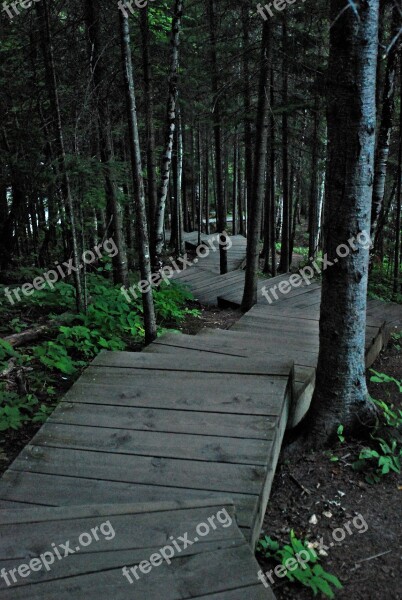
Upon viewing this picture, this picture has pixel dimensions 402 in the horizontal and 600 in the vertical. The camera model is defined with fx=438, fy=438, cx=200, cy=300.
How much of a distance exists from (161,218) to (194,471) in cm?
740

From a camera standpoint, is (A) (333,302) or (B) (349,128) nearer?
(B) (349,128)

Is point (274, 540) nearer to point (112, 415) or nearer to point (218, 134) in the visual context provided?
point (112, 415)

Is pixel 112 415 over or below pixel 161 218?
below

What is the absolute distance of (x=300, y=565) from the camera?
2.51 m

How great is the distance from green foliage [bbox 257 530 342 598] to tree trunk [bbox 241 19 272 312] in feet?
20.1

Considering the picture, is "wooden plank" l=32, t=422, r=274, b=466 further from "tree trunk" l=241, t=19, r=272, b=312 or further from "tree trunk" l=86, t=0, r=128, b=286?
"tree trunk" l=241, t=19, r=272, b=312

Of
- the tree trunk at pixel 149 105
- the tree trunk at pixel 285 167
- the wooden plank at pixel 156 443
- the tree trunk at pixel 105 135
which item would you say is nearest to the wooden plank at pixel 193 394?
the wooden plank at pixel 156 443

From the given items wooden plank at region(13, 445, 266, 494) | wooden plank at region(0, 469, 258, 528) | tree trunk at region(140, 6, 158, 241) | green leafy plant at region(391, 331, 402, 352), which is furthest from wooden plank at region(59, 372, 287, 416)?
tree trunk at region(140, 6, 158, 241)

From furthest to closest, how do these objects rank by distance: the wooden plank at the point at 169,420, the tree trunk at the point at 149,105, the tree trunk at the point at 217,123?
1. the tree trunk at the point at 217,123
2. the tree trunk at the point at 149,105
3. the wooden plank at the point at 169,420

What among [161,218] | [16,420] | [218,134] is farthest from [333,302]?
[218,134]

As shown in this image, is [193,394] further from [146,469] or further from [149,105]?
[149,105]

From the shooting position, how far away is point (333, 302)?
345cm

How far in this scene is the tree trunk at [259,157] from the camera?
735cm

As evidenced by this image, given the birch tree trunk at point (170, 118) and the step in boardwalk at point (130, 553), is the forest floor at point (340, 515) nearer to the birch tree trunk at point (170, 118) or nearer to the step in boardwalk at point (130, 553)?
the step in boardwalk at point (130, 553)
